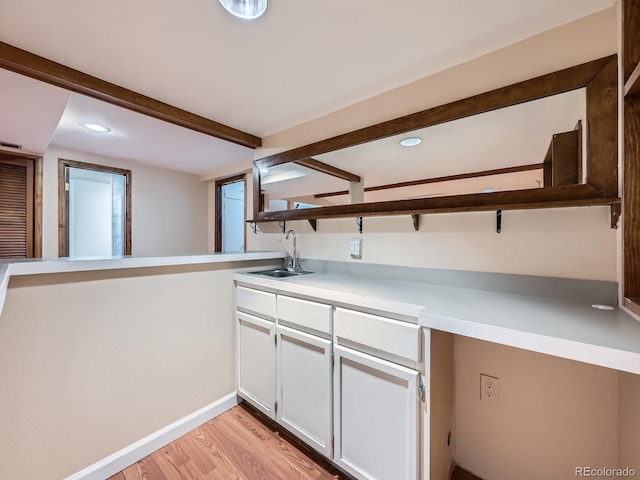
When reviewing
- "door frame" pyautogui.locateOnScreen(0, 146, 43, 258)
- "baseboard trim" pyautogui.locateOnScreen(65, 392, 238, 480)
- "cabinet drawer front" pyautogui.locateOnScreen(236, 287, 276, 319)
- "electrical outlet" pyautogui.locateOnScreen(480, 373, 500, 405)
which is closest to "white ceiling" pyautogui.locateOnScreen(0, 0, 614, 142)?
"cabinet drawer front" pyautogui.locateOnScreen(236, 287, 276, 319)

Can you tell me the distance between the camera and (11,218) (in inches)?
100

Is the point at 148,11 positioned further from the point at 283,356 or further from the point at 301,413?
the point at 301,413

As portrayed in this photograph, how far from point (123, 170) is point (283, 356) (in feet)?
9.88

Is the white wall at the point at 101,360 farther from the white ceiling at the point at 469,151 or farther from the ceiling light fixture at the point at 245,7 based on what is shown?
the ceiling light fixture at the point at 245,7

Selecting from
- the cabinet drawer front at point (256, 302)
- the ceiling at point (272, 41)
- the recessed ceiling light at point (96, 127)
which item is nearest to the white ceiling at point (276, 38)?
the ceiling at point (272, 41)

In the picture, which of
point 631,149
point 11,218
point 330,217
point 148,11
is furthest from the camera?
point 11,218

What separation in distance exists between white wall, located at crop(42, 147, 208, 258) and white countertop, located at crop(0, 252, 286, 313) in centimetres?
142

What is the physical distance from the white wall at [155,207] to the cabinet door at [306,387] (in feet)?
6.89

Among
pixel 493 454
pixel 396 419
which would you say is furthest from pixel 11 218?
pixel 493 454

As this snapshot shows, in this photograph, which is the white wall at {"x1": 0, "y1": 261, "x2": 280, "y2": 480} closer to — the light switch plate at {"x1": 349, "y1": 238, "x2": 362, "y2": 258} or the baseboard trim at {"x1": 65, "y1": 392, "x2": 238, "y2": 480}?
the baseboard trim at {"x1": 65, "y1": 392, "x2": 238, "y2": 480}

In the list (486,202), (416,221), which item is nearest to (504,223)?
(486,202)

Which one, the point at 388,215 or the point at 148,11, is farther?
the point at 388,215

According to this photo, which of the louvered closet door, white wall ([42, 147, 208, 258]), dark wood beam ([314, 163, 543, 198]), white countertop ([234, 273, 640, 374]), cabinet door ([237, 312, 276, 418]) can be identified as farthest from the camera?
white wall ([42, 147, 208, 258])

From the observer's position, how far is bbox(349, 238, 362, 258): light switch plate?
190 centimetres
